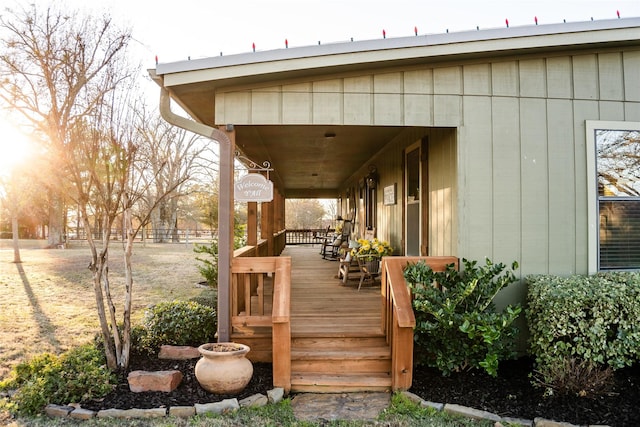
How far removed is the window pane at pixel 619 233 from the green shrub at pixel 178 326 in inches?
161

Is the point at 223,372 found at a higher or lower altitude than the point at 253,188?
lower

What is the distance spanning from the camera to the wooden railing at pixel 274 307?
3.75 metres

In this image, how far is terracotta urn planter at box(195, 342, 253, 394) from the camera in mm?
3568

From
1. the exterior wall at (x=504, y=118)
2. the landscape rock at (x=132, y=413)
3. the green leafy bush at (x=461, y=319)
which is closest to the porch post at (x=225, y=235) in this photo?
the exterior wall at (x=504, y=118)

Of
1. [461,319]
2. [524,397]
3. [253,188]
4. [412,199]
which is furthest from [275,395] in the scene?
[412,199]

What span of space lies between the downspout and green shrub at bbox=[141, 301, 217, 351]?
1.88ft

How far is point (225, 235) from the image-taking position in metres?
4.20

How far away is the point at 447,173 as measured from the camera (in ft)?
15.1

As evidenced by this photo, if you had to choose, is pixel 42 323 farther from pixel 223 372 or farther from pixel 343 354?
pixel 343 354

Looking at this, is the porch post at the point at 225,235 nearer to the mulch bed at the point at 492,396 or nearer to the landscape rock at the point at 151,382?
the mulch bed at the point at 492,396

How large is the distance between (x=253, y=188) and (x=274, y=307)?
118 cm

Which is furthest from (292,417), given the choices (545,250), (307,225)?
(307,225)

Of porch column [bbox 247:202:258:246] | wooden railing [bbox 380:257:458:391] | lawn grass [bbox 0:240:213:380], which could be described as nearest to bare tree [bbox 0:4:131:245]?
lawn grass [bbox 0:240:213:380]

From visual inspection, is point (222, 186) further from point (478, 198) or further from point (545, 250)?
point (545, 250)
